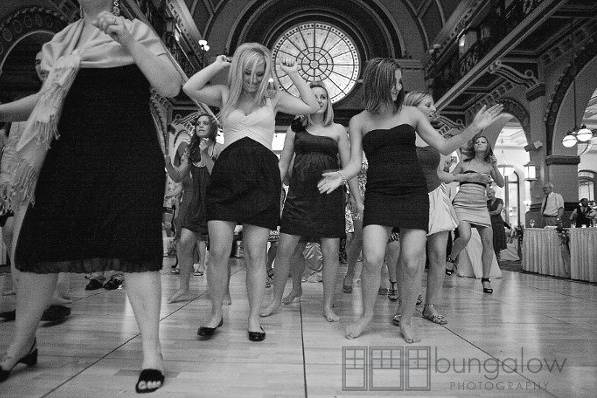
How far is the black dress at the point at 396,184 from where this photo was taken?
8.63 feet


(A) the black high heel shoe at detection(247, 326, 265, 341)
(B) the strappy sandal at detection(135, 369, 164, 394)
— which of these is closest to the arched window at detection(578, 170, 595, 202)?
(A) the black high heel shoe at detection(247, 326, 265, 341)

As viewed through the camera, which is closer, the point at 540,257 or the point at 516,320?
the point at 516,320

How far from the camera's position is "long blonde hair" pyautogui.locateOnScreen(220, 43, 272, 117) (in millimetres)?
2557

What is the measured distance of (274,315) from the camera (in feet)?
11.1

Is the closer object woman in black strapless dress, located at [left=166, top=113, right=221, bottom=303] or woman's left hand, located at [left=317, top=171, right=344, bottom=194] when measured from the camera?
woman's left hand, located at [left=317, top=171, right=344, bottom=194]

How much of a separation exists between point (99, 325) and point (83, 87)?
170cm

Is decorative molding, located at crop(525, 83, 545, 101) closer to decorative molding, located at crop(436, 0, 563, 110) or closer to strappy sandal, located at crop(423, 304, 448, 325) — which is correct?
decorative molding, located at crop(436, 0, 563, 110)

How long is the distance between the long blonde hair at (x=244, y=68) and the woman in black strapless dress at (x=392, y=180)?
596 mm

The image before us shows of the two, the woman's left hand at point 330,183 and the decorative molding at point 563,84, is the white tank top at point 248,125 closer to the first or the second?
the woman's left hand at point 330,183

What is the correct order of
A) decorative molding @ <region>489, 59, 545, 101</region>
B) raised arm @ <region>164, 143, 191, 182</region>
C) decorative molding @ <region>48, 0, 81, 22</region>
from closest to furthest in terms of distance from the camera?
raised arm @ <region>164, 143, 191, 182</region> → decorative molding @ <region>48, 0, 81, 22</region> → decorative molding @ <region>489, 59, 545, 101</region>

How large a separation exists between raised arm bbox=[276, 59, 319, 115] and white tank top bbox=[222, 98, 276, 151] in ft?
0.50

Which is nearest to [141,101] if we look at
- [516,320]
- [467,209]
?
[516,320]

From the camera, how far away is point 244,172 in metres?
2.59

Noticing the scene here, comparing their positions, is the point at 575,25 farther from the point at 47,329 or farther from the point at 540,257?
the point at 47,329
